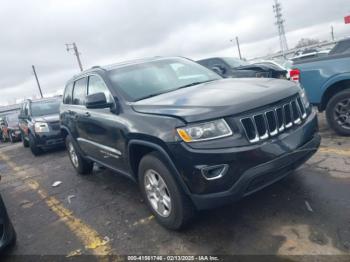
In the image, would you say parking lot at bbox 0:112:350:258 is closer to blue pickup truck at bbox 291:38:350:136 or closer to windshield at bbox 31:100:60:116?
blue pickup truck at bbox 291:38:350:136

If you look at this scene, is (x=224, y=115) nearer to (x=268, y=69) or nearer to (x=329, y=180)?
(x=329, y=180)

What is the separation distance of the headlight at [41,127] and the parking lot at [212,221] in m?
4.20

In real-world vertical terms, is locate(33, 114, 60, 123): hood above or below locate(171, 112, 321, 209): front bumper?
above

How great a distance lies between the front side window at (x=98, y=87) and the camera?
415 centimetres

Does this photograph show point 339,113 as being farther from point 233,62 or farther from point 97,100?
point 233,62

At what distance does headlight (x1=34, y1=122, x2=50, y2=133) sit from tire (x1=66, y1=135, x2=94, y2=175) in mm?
3510

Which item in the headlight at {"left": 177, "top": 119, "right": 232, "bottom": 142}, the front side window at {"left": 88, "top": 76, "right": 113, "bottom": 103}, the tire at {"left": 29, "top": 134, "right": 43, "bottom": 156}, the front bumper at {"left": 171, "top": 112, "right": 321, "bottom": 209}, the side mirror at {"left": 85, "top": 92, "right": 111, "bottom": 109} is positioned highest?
the front side window at {"left": 88, "top": 76, "right": 113, "bottom": 103}

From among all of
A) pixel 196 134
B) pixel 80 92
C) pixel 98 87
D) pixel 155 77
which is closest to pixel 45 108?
pixel 80 92

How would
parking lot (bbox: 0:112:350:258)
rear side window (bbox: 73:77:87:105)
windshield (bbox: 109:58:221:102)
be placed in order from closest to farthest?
parking lot (bbox: 0:112:350:258), windshield (bbox: 109:58:221:102), rear side window (bbox: 73:77:87:105)

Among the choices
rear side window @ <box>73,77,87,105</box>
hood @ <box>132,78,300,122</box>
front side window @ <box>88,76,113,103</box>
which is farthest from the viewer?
rear side window @ <box>73,77,87,105</box>

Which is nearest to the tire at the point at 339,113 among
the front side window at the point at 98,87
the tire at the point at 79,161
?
the front side window at the point at 98,87

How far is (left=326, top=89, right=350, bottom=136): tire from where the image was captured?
17.6 feet

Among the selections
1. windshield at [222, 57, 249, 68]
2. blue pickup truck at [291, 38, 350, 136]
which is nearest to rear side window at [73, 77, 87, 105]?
blue pickup truck at [291, 38, 350, 136]

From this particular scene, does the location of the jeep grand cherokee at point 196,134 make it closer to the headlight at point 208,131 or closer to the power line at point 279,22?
the headlight at point 208,131
